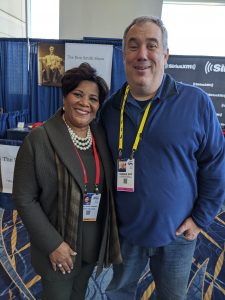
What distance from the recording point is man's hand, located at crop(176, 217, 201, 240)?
103 cm

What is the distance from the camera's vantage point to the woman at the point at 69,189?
0.91 metres

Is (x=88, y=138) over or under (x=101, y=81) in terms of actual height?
under

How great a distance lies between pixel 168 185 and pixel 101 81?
1.65 ft

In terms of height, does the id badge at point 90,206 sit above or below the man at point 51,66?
below

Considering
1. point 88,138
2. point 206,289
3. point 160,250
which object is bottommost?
point 206,289

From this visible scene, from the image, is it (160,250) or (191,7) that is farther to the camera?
(191,7)

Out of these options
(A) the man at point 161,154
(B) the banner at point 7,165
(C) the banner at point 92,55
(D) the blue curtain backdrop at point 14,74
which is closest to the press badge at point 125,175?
(A) the man at point 161,154

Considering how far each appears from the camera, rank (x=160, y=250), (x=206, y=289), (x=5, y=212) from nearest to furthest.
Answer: (x=160, y=250), (x=206, y=289), (x=5, y=212)

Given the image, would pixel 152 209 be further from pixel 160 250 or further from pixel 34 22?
pixel 34 22

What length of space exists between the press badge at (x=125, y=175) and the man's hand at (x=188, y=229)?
27 cm

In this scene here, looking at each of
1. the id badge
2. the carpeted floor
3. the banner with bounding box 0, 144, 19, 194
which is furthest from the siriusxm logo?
the id badge

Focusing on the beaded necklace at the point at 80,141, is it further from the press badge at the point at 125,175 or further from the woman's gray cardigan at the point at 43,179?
the press badge at the point at 125,175

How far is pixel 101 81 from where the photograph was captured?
3.28 ft

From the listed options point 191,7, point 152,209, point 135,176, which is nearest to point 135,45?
point 135,176
